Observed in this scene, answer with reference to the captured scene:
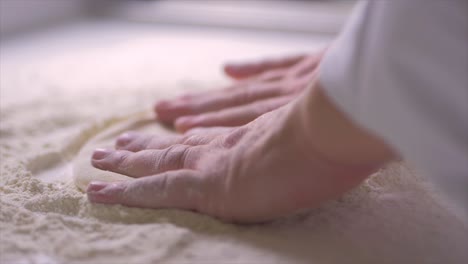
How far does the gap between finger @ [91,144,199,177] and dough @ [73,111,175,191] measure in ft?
0.04

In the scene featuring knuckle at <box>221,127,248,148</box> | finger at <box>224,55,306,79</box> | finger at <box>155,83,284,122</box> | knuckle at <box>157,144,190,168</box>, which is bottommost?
knuckle at <box>157,144,190,168</box>

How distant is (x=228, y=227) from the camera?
0.61 meters

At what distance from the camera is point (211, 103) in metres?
0.98

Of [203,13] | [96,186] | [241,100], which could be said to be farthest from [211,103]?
[203,13]

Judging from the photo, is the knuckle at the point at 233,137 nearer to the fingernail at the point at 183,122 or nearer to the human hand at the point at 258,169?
the human hand at the point at 258,169

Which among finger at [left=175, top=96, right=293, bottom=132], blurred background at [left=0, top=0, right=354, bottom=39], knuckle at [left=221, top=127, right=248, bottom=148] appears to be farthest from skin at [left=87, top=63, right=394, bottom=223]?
blurred background at [left=0, top=0, right=354, bottom=39]

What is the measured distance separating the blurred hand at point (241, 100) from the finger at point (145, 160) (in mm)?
200

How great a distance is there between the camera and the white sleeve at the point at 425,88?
49 centimetres


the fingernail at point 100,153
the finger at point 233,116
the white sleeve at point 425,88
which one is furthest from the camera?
the finger at point 233,116

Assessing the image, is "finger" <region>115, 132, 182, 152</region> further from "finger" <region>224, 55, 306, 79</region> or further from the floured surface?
"finger" <region>224, 55, 306, 79</region>

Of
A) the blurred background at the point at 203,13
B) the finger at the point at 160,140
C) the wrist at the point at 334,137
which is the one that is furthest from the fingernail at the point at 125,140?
the blurred background at the point at 203,13

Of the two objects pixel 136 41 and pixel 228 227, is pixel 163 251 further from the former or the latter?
pixel 136 41

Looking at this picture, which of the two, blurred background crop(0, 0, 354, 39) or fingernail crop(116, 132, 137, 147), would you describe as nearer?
fingernail crop(116, 132, 137, 147)

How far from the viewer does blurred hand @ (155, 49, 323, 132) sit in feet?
2.94
